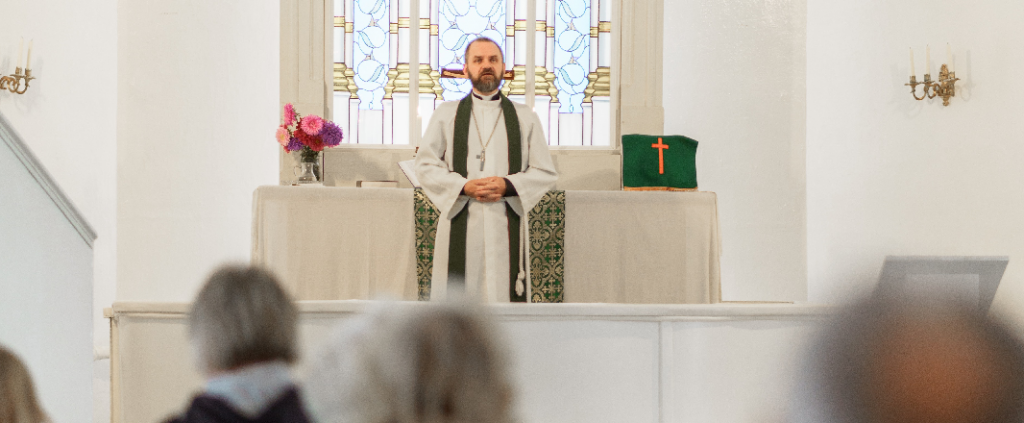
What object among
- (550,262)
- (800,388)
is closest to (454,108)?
(550,262)

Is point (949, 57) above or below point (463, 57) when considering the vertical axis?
below

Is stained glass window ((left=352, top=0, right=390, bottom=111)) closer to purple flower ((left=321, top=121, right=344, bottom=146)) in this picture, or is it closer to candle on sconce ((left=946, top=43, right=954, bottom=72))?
purple flower ((left=321, top=121, right=344, bottom=146))

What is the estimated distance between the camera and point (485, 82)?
5387mm

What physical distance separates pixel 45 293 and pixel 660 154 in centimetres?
364

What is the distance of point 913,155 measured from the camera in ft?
21.2

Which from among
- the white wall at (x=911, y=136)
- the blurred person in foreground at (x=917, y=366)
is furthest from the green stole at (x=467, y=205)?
the blurred person in foreground at (x=917, y=366)

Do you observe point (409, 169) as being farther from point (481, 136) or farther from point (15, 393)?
point (15, 393)

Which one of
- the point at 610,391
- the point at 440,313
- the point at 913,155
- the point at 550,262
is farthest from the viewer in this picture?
the point at 913,155

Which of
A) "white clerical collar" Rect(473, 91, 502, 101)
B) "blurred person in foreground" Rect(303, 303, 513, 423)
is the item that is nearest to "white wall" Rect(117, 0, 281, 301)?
"white clerical collar" Rect(473, 91, 502, 101)

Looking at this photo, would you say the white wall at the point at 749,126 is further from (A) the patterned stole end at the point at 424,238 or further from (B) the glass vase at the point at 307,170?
(B) the glass vase at the point at 307,170

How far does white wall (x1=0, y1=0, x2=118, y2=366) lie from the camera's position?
6055mm

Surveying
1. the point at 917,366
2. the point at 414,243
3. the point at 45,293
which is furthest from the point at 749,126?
the point at 917,366

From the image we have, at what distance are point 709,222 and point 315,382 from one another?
4437 mm

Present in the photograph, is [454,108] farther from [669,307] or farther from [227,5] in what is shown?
[227,5]
